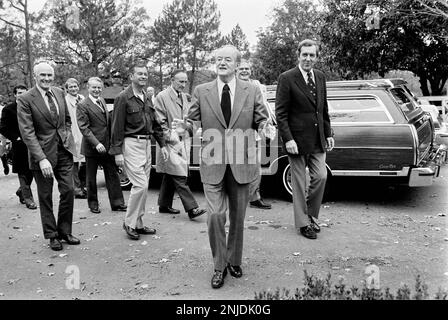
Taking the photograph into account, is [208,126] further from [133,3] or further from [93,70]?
[133,3]

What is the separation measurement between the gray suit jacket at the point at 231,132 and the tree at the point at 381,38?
17066 mm

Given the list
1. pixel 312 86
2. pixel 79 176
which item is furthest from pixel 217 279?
pixel 79 176

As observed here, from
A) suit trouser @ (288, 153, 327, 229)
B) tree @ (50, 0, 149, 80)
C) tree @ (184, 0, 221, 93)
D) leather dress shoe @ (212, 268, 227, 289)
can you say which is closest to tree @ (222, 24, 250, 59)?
tree @ (184, 0, 221, 93)

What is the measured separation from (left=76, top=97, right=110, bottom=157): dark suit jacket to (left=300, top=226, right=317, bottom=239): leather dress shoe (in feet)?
10.2

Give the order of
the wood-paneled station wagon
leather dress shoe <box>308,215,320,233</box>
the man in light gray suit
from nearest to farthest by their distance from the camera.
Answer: the man in light gray suit, leather dress shoe <box>308,215,320,233</box>, the wood-paneled station wagon

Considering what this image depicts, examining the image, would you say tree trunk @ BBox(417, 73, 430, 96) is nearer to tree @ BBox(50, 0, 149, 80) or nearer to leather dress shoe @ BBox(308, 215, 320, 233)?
leather dress shoe @ BBox(308, 215, 320, 233)

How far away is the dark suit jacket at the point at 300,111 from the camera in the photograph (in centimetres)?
534

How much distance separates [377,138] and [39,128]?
4.41 meters

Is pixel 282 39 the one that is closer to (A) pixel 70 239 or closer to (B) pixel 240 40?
(B) pixel 240 40

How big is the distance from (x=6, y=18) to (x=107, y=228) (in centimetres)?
3109

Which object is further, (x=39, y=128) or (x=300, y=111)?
(x=300, y=111)

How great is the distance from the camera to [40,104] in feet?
16.6

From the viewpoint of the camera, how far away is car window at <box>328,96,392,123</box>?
261 inches
